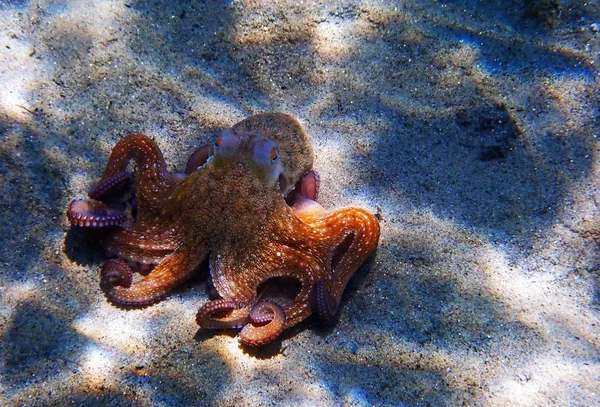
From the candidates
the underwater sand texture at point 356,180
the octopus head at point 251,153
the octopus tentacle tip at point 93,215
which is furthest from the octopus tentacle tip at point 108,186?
the octopus head at point 251,153

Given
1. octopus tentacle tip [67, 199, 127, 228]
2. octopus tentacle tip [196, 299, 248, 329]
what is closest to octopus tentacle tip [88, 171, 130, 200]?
octopus tentacle tip [67, 199, 127, 228]

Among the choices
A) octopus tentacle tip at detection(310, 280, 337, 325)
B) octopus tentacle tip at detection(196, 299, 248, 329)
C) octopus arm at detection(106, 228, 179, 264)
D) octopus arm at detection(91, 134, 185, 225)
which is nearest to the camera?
octopus tentacle tip at detection(196, 299, 248, 329)

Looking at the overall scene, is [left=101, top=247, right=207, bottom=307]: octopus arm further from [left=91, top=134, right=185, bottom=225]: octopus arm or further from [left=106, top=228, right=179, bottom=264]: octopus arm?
[left=91, top=134, right=185, bottom=225]: octopus arm

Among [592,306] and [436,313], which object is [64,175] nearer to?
[436,313]

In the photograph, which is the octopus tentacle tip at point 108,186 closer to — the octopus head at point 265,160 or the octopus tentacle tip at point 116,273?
the octopus tentacle tip at point 116,273

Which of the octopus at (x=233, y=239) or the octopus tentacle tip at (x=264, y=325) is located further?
the octopus at (x=233, y=239)

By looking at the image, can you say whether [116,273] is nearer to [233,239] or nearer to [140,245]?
[140,245]
